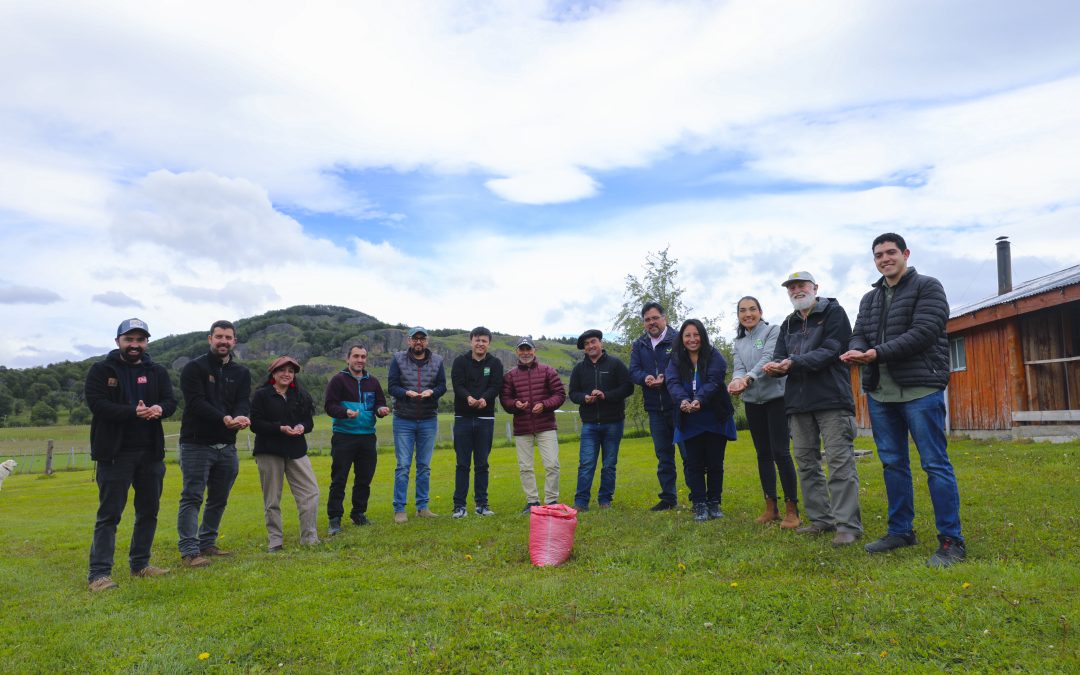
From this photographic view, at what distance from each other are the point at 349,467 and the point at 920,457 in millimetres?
6245

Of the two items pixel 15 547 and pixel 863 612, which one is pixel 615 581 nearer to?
pixel 863 612

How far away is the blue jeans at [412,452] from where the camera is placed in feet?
28.0

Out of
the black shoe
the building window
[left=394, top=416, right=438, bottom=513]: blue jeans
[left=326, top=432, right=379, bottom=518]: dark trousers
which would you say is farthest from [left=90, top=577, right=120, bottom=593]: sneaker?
the building window

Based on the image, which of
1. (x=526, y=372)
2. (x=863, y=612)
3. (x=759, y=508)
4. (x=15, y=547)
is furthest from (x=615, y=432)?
(x=15, y=547)

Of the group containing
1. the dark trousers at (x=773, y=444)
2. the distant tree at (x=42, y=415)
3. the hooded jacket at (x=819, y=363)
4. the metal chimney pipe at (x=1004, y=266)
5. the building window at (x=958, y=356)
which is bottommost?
the distant tree at (x=42, y=415)

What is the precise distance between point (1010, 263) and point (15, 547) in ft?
83.4

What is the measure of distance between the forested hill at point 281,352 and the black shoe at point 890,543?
1957 inches

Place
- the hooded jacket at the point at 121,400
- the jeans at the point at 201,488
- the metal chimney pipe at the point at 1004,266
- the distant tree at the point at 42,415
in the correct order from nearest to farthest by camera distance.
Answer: the hooded jacket at the point at 121,400, the jeans at the point at 201,488, the metal chimney pipe at the point at 1004,266, the distant tree at the point at 42,415

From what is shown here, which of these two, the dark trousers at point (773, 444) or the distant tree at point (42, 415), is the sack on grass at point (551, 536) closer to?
the dark trousers at point (773, 444)

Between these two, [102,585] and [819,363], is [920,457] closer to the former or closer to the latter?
[819,363]

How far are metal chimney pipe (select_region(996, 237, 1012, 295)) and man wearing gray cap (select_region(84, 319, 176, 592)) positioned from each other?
2272cm

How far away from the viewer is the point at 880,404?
5430mm

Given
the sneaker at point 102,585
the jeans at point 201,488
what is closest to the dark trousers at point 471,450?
the jeans at point 201,488

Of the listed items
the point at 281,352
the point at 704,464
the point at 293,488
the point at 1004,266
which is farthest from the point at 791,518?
the point at 281,352
